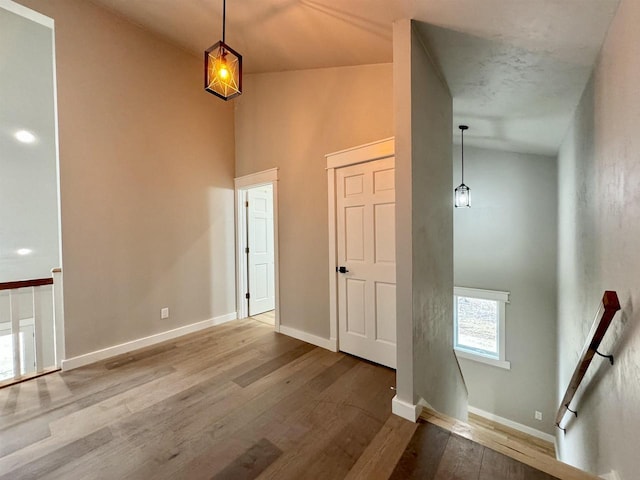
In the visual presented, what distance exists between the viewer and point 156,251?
3365 millimetres

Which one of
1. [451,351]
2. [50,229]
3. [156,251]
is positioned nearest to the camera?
[451,351]

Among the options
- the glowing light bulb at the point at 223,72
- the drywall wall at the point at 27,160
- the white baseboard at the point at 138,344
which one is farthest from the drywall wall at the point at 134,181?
the glowing light bulb at the point at 223,72

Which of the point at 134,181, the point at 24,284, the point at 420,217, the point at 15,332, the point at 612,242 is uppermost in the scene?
the point at 134,181

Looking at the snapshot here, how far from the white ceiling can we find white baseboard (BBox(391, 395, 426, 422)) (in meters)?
2.45

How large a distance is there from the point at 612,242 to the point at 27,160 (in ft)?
21.0

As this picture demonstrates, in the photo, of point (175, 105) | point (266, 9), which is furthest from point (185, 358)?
point (266, 9)

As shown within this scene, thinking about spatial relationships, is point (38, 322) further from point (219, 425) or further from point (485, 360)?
point (485, 360)

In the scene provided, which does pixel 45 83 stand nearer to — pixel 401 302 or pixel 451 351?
pixel 401 302

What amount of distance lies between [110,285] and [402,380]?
9.71 feet

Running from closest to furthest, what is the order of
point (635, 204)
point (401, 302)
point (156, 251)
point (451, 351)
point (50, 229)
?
point (635, 204) → point (401, 302) → point (451, 351) → point (156, 251) → point (50, 229)

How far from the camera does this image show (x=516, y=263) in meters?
4.84

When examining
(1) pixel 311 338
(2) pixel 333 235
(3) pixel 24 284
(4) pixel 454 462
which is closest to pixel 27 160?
(3) pixel 24 284

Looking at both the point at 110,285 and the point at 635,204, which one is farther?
the point at 110,285

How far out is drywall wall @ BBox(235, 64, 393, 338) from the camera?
2855 millimetres
